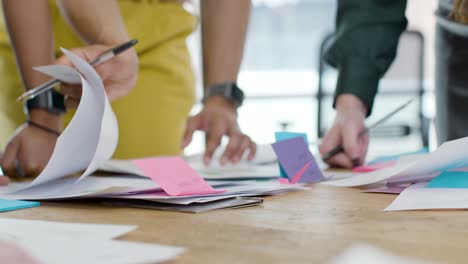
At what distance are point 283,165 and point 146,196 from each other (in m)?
0.22

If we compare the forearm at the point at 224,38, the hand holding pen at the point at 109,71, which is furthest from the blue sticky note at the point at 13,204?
the forearm at the point at 224,38

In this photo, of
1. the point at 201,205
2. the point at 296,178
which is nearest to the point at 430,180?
the point at 296,178

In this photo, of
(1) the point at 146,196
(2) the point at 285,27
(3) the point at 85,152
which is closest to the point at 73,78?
(3) the point at 85,152

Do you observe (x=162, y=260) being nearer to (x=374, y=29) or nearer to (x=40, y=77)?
(x=40, y=77)

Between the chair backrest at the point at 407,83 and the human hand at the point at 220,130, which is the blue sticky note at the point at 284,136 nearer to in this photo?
the human hand at the point at 220,130

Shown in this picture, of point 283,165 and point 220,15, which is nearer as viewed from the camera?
point 283,165

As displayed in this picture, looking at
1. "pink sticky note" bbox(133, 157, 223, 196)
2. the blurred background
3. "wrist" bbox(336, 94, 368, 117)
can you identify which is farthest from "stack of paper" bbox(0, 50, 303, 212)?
the blurred background

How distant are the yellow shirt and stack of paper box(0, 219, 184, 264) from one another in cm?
90

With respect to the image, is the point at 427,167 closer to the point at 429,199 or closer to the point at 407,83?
the point at 429,199

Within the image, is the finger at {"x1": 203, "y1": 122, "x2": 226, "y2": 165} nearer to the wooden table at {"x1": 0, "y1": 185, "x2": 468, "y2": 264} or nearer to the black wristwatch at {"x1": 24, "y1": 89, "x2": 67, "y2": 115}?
the black wristwatch at {"x1": 24, "y1": 89, "x2": 67, "y2": 115}

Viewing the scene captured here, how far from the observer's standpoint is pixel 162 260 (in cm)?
38

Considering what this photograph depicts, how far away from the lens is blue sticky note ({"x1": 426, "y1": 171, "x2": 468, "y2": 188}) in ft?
2.21

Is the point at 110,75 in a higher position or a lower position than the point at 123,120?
higher

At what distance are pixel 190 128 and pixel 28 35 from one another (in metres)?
0.34
